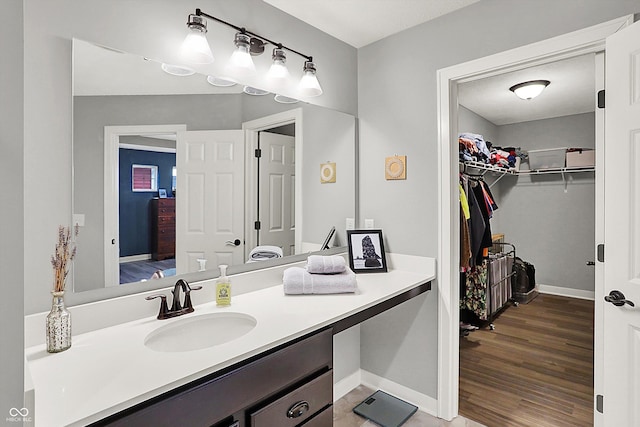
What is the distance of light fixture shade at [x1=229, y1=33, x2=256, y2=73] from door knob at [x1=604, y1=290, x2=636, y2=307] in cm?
194

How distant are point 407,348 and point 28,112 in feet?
7.47

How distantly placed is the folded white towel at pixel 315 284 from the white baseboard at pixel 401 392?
38.9 inches

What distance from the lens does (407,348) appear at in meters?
2.31

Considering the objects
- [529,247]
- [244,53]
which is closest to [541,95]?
[529,247]

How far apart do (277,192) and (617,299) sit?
1675 mm

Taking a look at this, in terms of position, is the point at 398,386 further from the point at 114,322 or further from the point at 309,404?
the point at 114,322

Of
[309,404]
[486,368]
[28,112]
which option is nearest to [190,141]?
[28,112]

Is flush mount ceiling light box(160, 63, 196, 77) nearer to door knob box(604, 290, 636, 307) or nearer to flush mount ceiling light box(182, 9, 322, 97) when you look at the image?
flush mount ceiling light box(182, 9, 322, 97)

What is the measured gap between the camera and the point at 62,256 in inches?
45.9

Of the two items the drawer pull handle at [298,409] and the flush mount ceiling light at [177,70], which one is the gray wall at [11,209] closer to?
the drawer pull handle at [298,409]

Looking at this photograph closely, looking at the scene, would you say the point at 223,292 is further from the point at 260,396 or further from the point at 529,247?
the point at 529,247

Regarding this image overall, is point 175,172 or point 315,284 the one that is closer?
point 175,172

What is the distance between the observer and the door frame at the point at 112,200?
4.58 feet

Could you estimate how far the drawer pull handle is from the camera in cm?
125
